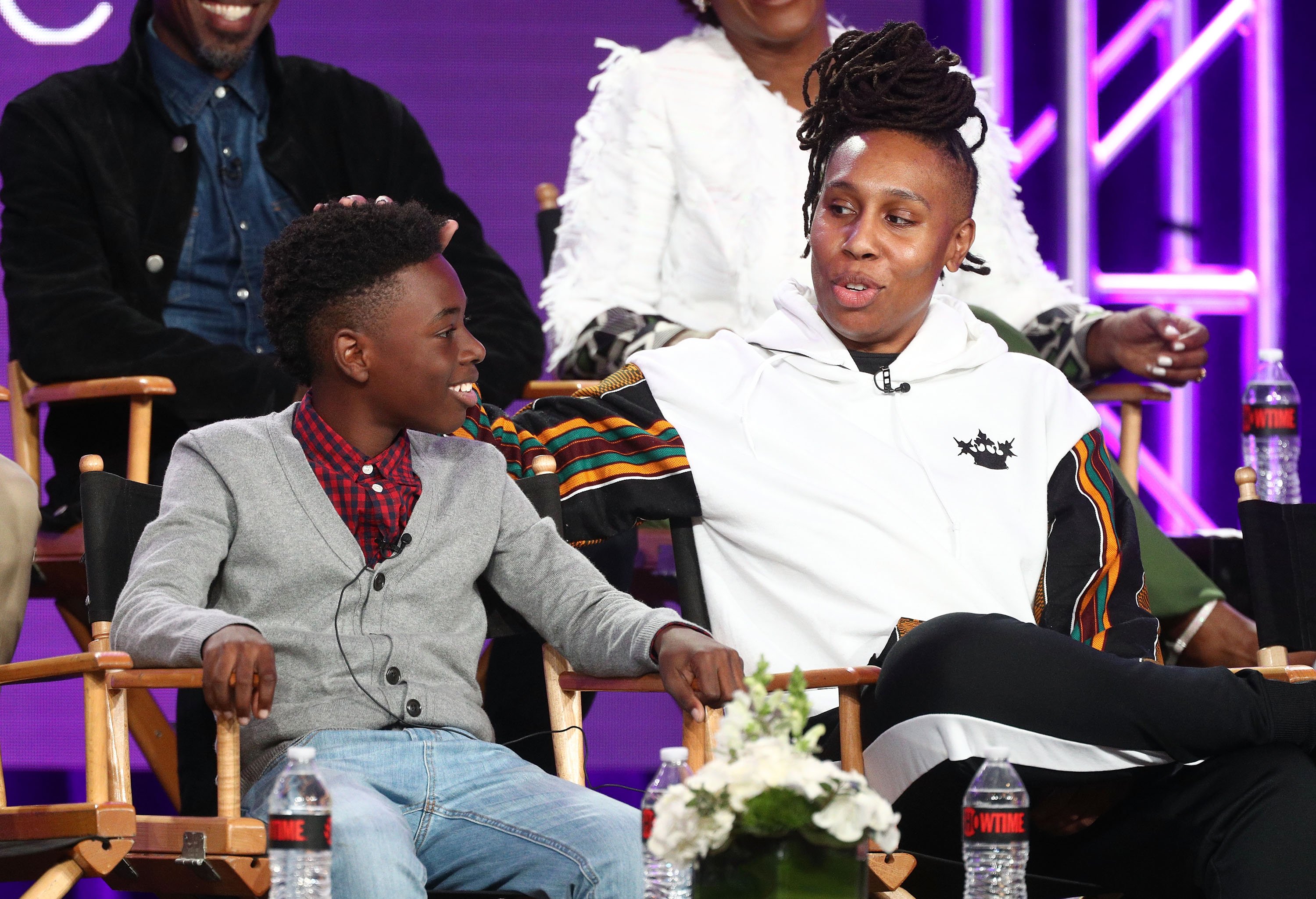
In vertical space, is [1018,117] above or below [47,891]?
above

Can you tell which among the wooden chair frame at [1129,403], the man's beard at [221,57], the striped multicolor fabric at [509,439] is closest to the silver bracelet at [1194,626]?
the wooden chair frame at [1129,403]

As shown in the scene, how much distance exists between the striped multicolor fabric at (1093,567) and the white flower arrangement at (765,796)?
952 millimetres

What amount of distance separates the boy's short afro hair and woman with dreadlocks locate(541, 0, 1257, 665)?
3.38 ft

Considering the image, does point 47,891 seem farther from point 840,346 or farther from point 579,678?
point 840,346

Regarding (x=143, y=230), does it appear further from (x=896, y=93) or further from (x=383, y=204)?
(x=896, y=93)

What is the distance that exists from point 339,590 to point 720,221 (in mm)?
1613

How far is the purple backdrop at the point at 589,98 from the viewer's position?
16.0 ft

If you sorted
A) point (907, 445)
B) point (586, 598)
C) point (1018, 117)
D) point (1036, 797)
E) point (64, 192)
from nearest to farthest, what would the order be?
1. point (1036, 797)
2. point (586, 598)
3. point (907, 445)
4. point (64, 192)
5. point (1018, 117)

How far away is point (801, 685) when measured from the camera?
5.34 ft

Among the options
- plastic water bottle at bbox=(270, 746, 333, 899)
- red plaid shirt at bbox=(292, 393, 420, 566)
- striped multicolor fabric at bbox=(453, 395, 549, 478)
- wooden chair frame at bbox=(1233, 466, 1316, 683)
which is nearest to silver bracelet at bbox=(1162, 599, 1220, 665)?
wooden chair frame at bbox=(1233, 466, 1316, 683)

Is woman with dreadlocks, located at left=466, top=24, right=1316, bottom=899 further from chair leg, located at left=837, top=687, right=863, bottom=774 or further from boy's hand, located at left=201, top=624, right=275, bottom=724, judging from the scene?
boy's hand, located at left=201, top=624, right=275, bottom=724

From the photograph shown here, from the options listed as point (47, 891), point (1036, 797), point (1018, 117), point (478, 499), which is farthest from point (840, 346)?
point (1018, 117)

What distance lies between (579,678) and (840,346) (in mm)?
664

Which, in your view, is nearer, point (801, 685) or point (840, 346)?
point (801, 685)
